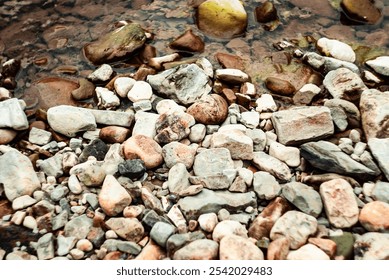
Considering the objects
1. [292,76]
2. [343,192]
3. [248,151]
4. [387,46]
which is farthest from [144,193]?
[387,46]

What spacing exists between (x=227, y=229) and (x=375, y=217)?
769 mm

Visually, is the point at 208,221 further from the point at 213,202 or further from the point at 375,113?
the point at 375,113

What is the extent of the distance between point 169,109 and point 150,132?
10.5 inches

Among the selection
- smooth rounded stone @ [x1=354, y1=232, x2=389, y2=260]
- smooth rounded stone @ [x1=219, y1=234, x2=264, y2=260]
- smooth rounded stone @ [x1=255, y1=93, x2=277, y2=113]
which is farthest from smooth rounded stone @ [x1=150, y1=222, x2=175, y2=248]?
smooth rounded stone @ [x1=255, y1=93, x2=277, y2=113]

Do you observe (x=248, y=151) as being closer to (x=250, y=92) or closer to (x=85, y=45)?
(x=250, y=92)

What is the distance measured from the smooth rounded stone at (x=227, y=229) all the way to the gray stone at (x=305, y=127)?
72cm

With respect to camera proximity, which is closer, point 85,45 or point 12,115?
point 12,115

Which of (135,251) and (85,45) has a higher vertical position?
(85,45)

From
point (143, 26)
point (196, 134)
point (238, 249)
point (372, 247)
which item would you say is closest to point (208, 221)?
point (238, 249)

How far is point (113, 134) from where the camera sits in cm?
250

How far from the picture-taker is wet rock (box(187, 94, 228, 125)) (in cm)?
256

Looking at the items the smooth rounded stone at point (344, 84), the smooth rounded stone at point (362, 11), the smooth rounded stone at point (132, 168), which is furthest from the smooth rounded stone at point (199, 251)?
the smooth rounded stone at point (362, 11)

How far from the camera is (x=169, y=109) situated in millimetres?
2670
